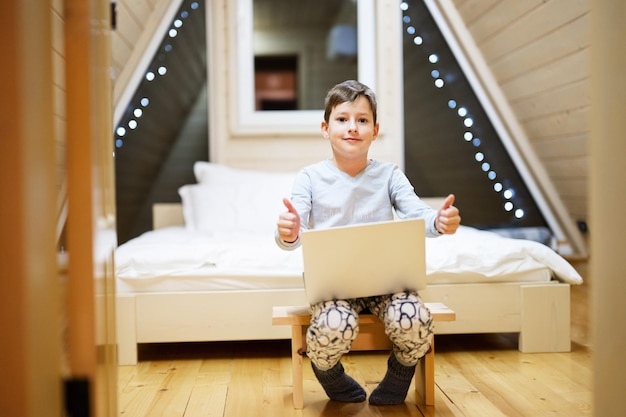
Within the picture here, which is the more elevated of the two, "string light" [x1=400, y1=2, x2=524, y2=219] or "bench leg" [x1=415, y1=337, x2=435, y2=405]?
"string light" [x1=400, y1=2, x2=524, y2=219]

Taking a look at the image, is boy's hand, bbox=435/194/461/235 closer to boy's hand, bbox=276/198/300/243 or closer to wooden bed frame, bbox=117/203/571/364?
boy's hand, bbox=276/198/300/243

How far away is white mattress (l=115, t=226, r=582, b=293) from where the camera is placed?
202 cm

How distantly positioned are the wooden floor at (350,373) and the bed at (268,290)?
9cm

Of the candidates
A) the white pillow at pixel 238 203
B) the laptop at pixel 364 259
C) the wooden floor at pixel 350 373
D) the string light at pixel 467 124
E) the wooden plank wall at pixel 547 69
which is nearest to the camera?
the laptop at pixel 364 259

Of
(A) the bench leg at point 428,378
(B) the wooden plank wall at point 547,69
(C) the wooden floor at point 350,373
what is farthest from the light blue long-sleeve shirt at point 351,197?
(B) the wooden plank wall at point 547,69

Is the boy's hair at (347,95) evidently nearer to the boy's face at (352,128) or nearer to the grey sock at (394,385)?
the boy's face at (352,128)

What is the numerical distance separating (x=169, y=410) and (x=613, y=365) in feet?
3.39

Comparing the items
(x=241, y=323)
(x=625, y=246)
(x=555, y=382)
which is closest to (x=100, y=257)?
(x=625, y=246)

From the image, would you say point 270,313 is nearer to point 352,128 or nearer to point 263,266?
point 263,266

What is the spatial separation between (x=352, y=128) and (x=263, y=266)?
636mm

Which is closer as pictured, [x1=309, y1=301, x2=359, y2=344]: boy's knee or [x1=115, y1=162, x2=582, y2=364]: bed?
[x1=309, y1=301, x2=359, y2=344]: boy's knee

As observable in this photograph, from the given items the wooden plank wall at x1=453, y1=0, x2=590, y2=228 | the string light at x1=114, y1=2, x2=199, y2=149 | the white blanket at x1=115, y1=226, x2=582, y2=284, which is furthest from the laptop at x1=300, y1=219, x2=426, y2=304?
the string light at x1=114, y1=2, x2=199, y2=149

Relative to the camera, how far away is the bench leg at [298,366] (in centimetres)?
156

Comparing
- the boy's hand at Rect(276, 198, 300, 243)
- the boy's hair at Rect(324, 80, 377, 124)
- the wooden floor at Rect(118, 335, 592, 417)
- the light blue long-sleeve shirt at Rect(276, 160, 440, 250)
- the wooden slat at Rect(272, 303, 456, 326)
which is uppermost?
the boy's hair at Rect(324, 80, 377, 124)
